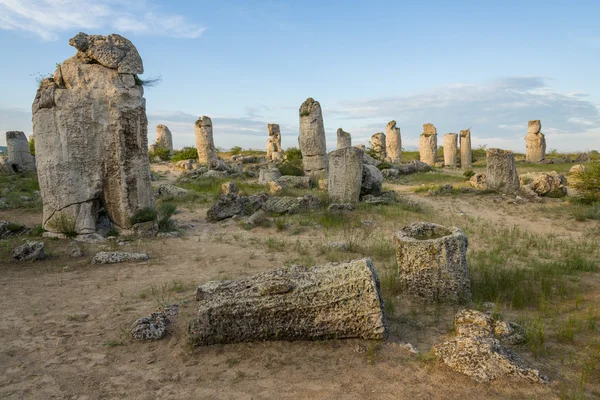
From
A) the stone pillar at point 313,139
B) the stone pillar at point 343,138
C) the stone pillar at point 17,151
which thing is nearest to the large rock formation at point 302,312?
the stone pillar at point 313,139

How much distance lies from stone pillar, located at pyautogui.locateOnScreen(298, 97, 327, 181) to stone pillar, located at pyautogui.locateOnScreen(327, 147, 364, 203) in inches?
206

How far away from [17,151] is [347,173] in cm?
1691

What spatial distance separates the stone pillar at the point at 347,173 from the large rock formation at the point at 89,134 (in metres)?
5.37

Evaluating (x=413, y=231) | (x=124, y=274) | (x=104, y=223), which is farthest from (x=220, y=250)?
(x=413, y=231)

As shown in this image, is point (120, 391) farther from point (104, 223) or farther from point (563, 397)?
point (104, 223)

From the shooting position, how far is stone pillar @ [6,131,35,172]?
1930 centimetres

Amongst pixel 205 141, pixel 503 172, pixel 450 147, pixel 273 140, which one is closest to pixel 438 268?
pixel 503 172

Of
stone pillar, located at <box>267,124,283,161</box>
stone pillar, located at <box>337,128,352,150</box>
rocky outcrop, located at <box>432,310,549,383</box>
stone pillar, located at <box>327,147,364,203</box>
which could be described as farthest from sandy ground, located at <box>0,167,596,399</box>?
stone pillar, located at <box>267,124,283,161</box>

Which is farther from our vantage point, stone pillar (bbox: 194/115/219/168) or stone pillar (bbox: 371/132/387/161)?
stone pillar (bbox: 371/132/387/161)

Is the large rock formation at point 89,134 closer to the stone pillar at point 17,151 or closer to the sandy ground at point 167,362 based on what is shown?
the sandy ground at point 167,362

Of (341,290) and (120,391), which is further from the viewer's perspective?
(341,290)

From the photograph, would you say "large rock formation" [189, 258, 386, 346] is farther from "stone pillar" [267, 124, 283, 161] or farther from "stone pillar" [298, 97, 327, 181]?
"stone pillar" [267, 124, 283, 161]

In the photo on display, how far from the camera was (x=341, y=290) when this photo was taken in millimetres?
3520

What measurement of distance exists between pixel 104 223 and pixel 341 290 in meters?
6.74
